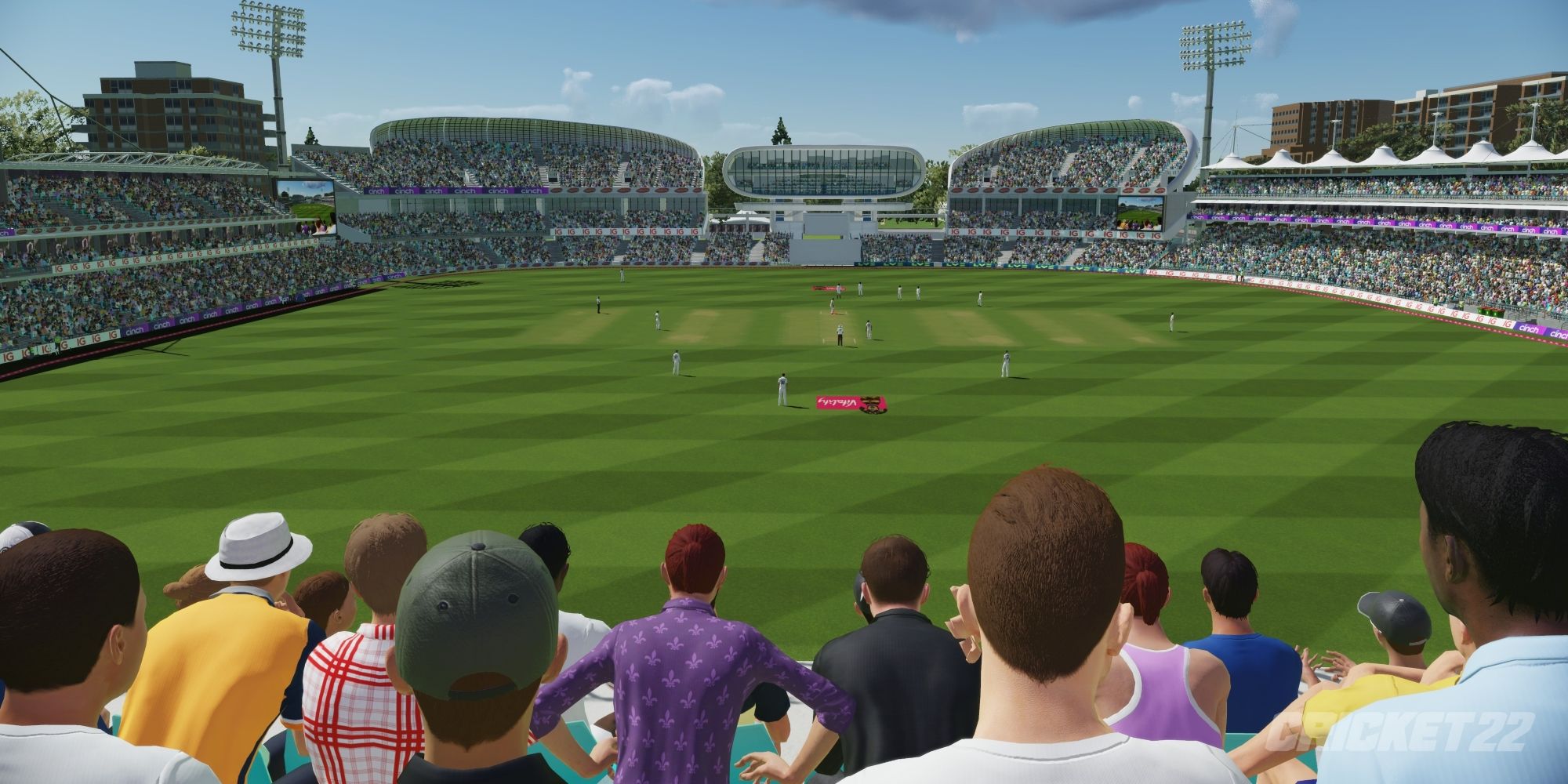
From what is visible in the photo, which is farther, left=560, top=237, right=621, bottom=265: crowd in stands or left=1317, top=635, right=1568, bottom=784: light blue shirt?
left=560, top=237, right=621, bottom=265: crowd in stands

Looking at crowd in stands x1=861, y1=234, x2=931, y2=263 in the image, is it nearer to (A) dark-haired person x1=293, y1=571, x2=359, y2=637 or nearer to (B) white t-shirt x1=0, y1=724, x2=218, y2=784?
(A) dark-haired person x1=293, y1=571, x2=359, y2=637

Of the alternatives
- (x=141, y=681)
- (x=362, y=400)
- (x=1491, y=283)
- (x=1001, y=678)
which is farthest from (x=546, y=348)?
(x=1491, y=283)

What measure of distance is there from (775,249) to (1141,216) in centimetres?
4392

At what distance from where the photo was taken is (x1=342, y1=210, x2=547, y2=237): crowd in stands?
88.4 meters

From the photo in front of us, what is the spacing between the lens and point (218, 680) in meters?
4.32

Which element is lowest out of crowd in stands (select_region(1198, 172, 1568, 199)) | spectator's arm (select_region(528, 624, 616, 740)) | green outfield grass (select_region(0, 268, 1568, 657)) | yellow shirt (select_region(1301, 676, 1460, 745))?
green outfield grass (select_region(0, 268, 1568, 657))

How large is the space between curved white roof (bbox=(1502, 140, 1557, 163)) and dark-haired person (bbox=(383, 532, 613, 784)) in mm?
73981

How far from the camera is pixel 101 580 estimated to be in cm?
287

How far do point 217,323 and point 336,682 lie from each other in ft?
171

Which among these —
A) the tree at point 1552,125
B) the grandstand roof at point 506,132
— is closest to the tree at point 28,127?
the grandstand roof at point 506,132

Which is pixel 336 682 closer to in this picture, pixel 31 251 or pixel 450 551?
pixel 450 551

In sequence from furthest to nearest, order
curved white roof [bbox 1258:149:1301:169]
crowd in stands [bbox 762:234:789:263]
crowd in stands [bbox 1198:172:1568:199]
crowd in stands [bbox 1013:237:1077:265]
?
crowd in stands [bbox 762:234:789:263]
crowd in stands [bbox 1013:237:1077:265]
curved white roof [bbox 1258:149:1301:169]
crowd in stands [bbox 1198:172:1568:199]

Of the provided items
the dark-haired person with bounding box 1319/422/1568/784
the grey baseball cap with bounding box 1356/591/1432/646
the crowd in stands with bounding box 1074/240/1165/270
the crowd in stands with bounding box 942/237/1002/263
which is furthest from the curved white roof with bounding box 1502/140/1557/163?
the dark-haired person with bounding box 1319/422/1568/784

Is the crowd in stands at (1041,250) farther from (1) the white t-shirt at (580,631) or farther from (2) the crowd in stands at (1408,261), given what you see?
(1) the white t-shirt at (580,631)
